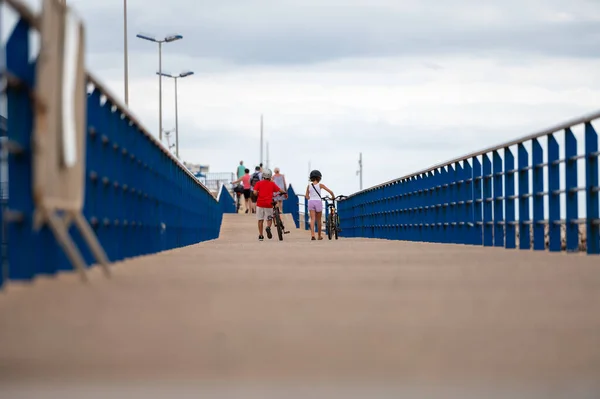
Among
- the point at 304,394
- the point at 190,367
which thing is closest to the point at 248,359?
the point at 190,367

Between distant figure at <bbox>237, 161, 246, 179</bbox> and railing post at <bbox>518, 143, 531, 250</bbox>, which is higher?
distant figure at <bbox>237, 161, 246, 179</bbox>

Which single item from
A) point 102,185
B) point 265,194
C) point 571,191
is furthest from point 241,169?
point 102,185

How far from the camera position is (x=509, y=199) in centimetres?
1750

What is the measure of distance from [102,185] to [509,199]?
26.6ft

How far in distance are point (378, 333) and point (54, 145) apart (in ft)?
9.32

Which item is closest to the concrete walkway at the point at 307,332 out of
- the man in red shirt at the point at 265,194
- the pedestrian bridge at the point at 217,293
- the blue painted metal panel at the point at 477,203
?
the pedestrian bridge at the point at 217,293

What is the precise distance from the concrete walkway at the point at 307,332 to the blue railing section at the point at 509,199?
461 centimetres

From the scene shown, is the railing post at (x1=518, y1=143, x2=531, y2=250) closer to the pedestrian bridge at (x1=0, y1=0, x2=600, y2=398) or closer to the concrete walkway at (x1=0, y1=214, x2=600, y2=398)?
the pedestrian bridge at (x1=0, y1=0, x2=600, y2=398)

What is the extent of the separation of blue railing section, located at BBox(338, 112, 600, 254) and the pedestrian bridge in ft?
0.14

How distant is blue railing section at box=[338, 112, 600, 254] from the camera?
13.8 m

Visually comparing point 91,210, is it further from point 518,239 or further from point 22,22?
point 518,239

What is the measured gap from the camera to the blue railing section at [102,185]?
25.6ft

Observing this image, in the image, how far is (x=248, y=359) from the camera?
4.90m

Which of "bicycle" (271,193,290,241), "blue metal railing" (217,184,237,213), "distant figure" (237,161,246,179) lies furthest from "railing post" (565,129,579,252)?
"distant figure" (237,161,246,179)
